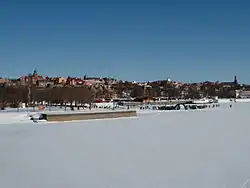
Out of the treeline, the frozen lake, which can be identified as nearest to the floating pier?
the frozen lake

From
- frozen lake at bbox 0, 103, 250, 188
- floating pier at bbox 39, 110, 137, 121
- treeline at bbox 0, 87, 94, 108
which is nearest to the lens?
frozen lake at bbox 0, 103, 250, 188

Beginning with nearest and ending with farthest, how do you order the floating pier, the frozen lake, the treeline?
the frozen lake < the floating pier < the treeline

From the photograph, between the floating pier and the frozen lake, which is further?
the floating pier

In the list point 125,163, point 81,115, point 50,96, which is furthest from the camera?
point 50,96

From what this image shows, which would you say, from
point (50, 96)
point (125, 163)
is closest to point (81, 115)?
point (125, 163)

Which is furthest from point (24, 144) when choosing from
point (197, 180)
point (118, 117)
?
point (118, 117)

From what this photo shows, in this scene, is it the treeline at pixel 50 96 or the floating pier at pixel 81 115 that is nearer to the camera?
the floating pier at pixel 81 115

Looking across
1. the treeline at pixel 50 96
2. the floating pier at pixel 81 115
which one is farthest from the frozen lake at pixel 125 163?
the treeline at pixel 50 96

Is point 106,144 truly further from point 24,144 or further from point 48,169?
point 48,169

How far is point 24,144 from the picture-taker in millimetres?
13977

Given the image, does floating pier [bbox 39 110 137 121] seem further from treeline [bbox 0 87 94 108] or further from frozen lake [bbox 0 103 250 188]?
treeline [bbox 0 87 94 108]

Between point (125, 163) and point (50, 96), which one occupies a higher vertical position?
point (50, 96)

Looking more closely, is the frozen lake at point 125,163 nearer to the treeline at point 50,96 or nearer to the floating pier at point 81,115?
the floating pier at point 81,115

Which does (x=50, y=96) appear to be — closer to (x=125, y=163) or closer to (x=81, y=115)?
(x=81, y=115)
